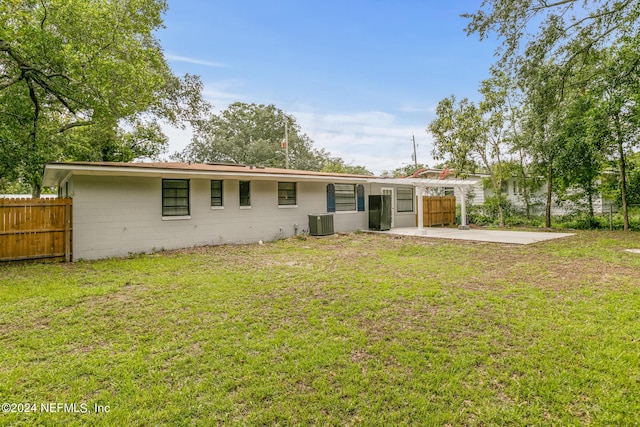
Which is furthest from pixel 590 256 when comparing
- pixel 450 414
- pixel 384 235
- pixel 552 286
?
pixel 450 414

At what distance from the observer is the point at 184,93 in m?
13.3

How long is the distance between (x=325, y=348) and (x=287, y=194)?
29.9 feet

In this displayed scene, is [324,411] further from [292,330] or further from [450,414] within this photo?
[292,330]

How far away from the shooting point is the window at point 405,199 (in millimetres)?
15461

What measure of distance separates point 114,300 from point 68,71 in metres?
7.47

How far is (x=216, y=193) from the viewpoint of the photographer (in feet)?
33.8

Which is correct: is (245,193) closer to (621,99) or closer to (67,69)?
(67,69)

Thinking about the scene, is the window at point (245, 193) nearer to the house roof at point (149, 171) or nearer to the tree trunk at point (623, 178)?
the house roof at point (149, 171)

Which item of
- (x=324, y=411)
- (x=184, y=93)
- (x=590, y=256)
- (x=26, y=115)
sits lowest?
(x=324, y=411)

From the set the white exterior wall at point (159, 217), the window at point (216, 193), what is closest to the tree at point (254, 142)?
the white exterior wall at point (159, 217)

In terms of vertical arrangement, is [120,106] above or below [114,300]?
above

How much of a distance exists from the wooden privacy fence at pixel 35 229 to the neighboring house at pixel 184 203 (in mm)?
242

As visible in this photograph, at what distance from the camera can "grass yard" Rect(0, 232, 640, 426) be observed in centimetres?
228

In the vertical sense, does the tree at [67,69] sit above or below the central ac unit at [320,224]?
above
